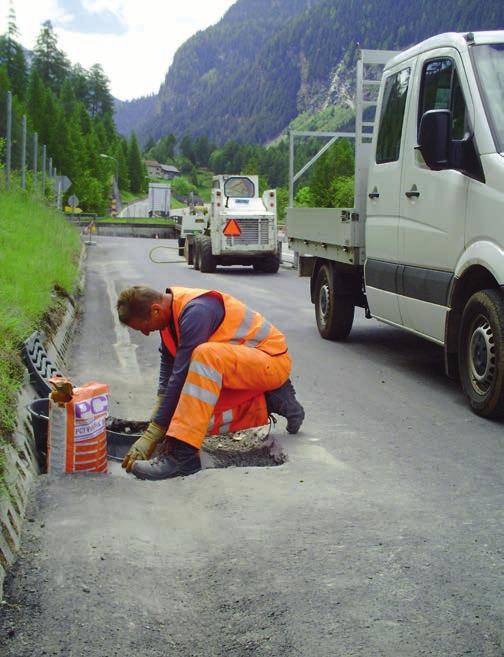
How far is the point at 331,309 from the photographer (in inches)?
400

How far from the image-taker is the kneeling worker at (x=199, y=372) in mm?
5098

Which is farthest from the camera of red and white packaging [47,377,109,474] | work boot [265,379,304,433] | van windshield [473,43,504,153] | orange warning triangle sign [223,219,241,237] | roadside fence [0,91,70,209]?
orange warning triangle sign [223,219,241,237]

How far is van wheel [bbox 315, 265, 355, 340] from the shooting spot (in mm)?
10039

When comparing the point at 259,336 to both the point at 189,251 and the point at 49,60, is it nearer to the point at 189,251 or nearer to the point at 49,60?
the point at 189,251

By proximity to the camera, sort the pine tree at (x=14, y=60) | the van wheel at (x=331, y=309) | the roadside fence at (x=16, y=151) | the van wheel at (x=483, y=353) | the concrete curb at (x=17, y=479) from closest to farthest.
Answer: the concrete curb at (x=17, y=479)
the van wheel at (x=483, y=353)
the van wheel at (x=331, y=309)
the roadside fence at (x=16, y=151)
the pine tree at (x=14, y=60)

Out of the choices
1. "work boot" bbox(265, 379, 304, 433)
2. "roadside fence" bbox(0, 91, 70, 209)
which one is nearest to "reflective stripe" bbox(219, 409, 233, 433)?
"work boot" bbox(265, 379, 304, 433)

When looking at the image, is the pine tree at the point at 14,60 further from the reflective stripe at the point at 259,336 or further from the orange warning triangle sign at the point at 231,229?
the reflective stripe at the point at 259,336

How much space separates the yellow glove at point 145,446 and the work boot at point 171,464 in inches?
1.7

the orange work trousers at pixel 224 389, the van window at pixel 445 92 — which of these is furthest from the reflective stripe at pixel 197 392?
the van window at pixel 445 92

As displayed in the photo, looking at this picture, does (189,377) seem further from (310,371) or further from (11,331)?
(310,371)

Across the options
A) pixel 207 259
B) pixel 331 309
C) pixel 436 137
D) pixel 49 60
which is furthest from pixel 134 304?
pixel 49 60

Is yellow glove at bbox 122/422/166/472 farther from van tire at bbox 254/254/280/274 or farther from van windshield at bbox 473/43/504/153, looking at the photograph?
van tire at bbox 254/254/280/274

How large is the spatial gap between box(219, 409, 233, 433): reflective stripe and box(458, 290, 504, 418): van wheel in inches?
76.6

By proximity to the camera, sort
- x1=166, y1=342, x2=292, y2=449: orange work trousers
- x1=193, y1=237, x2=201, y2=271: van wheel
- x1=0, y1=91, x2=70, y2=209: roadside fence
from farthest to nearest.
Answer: x1=193, y1=237, x2=201, y2=271: van wheel, x1=0, y1=91, x2=70, y2=209: roadside fence, x1=166, y1=342, x2=292, y2=449: orange work trousers
